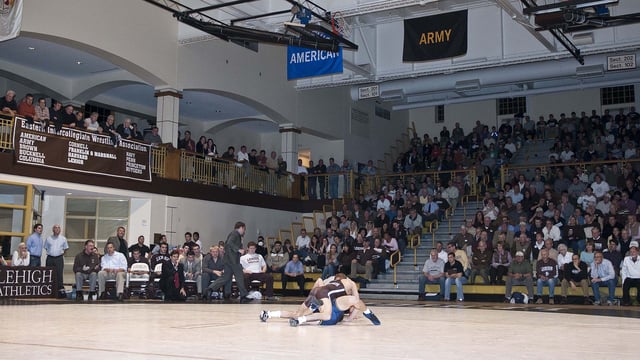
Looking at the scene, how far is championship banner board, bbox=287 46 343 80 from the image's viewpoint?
18.5 meters

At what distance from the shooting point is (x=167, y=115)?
21.9 metres

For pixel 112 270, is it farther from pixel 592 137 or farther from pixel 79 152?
Result: pixel 592 137

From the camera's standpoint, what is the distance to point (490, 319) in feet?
34.3

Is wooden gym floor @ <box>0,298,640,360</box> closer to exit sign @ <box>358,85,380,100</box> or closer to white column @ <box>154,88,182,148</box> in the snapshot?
white column @ <box>154,88,182,148</box>

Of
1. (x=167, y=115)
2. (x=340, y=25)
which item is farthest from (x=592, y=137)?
(x=167, y=115)

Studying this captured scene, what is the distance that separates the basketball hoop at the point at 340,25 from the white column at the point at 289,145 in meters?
7.90

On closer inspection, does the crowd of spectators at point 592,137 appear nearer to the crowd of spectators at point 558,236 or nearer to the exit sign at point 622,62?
the crowd of spectators at point 558,236

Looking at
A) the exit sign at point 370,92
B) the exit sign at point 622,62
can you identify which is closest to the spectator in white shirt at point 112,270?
the exit sign at point 370,92

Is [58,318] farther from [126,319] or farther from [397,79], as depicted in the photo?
[397,79]

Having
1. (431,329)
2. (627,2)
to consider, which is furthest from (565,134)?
(431,329)

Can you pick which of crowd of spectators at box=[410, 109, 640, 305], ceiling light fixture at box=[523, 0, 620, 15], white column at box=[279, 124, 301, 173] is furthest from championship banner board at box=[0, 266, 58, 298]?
white column at box=[279, 124, 301, 173]

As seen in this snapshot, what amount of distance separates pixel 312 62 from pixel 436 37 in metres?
3.30

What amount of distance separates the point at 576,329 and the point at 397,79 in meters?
15.3

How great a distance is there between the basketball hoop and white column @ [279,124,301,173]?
7896mm
